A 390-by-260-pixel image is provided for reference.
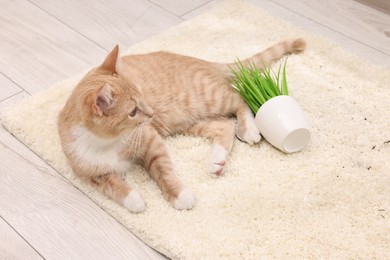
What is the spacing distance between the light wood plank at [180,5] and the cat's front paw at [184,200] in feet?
3.73

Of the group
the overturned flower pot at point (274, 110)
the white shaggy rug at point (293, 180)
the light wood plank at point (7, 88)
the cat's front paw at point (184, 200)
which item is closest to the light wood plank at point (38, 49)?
the light wood plank at point (7, 88)

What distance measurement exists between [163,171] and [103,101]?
34 cm

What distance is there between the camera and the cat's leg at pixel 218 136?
1504 mm

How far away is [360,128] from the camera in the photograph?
1.67 metres

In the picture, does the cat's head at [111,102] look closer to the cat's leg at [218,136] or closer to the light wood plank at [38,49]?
the cat's leg at [218,136]

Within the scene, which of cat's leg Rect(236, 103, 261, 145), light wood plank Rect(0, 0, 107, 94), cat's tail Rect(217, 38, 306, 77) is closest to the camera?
cat's leg Rect(236, 103, 261, 145)

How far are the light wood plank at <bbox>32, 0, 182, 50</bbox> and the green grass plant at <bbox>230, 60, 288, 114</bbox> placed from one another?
63cm

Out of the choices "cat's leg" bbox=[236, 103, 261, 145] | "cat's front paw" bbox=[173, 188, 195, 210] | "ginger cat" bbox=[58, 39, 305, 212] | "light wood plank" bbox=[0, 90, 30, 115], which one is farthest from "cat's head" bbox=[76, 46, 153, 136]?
"light wood plank" bbox=[0, 90, 30, 115]

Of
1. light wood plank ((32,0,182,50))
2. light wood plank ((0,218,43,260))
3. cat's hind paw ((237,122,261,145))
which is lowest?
light wood plank ((0,218,43,260))

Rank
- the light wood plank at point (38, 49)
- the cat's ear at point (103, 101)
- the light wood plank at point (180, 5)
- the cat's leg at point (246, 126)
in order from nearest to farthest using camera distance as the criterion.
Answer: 1. the cat's ear at point (103, 101)
2. the cat's leg at point (246, 126)
3. the light wood plank at point (38, 49)
4. the light wood plank at point (180, 5)

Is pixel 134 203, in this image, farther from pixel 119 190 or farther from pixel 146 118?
pixel 146 118

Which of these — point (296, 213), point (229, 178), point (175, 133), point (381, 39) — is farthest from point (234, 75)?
point (381, 39)

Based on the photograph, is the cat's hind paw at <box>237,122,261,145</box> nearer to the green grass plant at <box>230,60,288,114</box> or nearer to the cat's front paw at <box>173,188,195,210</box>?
the green grass plant at <box>230,60,288,114</box>

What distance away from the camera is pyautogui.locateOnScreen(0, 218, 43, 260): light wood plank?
1348 millimetres
